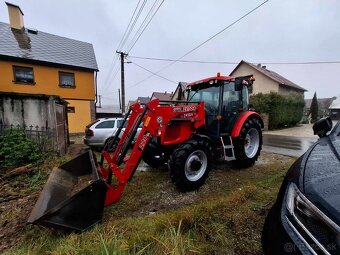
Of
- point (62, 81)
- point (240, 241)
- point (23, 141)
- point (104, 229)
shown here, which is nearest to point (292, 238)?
point (240, 241)

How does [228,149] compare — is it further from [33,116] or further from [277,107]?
[277,107]

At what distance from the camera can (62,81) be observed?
50.1ft

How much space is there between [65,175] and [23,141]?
9.51 feet

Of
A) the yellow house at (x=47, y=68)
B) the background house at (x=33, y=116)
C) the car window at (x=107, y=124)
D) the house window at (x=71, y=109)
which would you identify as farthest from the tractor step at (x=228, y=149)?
the house window at (x=71, y=109)

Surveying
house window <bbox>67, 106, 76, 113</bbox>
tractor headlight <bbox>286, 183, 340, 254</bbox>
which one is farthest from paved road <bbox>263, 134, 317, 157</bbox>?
house window <bbox>67, 106, 76, 113</bbox>

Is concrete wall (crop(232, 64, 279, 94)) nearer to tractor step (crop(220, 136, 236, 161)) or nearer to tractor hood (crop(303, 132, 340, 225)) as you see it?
tractor step (crop(220, 136, 236, 161))

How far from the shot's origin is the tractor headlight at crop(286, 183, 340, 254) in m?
1.04

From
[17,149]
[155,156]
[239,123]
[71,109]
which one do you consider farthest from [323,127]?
[71,109]

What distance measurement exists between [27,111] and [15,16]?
14250mm

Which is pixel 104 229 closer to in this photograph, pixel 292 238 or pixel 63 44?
pixel 292 238

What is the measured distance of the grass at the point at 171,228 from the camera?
1.87 meters

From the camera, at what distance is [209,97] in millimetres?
5172

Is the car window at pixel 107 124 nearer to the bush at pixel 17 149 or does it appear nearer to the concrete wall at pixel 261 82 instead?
the bush at pixel 17 149

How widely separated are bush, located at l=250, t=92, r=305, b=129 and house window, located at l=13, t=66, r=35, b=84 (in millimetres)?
17902
